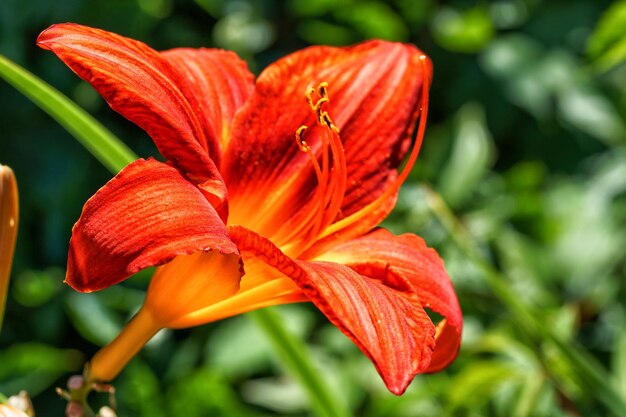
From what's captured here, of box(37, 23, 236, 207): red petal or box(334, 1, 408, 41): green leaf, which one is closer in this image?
box(37, 23, 236, 207): red petal

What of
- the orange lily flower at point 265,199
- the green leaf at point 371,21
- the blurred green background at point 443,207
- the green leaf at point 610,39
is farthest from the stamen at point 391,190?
the green leaf at point 371,21

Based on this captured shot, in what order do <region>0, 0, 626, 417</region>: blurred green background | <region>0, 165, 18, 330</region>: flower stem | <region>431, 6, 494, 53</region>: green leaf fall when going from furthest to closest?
<region>431, 6, 494, 53</region>: green leaf
<region>0, 0, 626, 417</region>: blurred green background
<region>0, 165, 18, 330</region>: flower stem

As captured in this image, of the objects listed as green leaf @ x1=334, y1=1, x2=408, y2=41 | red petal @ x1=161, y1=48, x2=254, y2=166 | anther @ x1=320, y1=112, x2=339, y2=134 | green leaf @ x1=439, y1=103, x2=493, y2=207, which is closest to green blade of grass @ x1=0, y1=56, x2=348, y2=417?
red petal @ x1=161, y1=48, x2=254, y2=166

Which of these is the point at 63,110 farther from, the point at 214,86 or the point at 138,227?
the point at 138,227

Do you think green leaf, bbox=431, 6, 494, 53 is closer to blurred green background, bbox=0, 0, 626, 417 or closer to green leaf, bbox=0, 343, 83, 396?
blurred green background, bbox=0, 0, 626, 417

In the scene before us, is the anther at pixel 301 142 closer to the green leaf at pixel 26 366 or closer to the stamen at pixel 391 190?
the stamen at pixel 391 190

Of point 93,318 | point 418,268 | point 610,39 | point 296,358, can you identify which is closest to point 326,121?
point 418,268
